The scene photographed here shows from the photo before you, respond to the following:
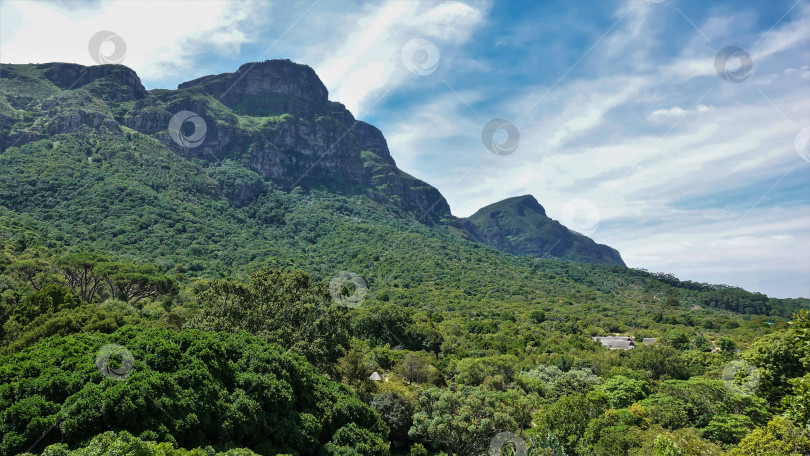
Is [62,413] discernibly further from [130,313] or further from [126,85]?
[126,85]

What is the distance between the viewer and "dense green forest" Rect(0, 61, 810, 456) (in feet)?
40.6

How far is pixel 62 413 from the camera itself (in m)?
10.7

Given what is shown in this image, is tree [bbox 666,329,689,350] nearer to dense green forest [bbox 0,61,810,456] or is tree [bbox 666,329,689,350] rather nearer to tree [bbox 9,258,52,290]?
dense green forest [bbox 0,61,810,456]

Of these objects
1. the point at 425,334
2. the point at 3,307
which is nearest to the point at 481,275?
the point at 425,334

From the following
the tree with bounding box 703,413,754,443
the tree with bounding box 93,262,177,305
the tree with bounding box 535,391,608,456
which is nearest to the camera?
the tree with bounding box 703,413,754,443

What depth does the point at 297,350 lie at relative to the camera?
22250mm

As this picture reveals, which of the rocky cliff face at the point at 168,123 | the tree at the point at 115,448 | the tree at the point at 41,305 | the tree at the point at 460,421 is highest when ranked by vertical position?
the rocky cliff face at the point at 168,123

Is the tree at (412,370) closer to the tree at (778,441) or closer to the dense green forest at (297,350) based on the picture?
the dense green forest at (297,350)

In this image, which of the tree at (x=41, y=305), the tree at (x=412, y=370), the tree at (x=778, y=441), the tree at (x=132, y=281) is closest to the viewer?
the tree at (x=778, y=441)

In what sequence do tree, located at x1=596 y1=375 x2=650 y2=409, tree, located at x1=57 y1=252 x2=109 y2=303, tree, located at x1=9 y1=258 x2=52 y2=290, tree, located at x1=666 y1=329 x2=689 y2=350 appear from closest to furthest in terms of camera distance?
1. tree, located at x1=596 y1=375 x2=650 y2=409
2. tree, located at x1=9 y1=258 x2=52 y2=290
3. tree, located at x1=57 y1=252 x2=109 y2=303
4. tree, located at x1=666 y1=329 x2=689 y2=350

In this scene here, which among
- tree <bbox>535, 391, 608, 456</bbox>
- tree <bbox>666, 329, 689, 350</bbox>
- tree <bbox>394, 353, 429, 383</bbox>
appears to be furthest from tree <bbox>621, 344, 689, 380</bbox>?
tree <bbox>394, 353, 429, 383</bbox>

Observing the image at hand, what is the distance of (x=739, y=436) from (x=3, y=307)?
48.3 m

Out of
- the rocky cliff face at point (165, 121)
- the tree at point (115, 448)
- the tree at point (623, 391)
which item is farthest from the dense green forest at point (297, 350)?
the rocky cliff face at point (165, 121)

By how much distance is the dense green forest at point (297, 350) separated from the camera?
488 inches
